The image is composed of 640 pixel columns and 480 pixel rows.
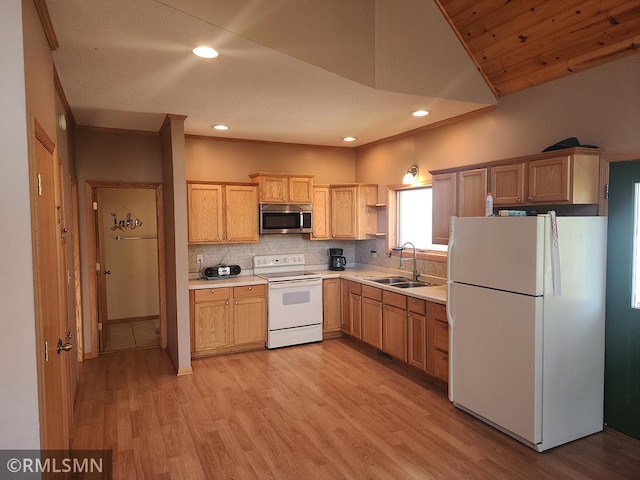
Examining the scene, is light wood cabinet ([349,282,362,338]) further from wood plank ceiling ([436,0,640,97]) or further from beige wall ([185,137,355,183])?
wood plank ceiling ([436,0,640,97])

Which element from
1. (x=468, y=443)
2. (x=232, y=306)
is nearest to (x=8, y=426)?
(x=468, y=443)

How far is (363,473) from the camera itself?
2693 mm

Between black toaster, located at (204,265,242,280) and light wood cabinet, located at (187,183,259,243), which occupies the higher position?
light wood cabinet, located at (187,183,259,243)

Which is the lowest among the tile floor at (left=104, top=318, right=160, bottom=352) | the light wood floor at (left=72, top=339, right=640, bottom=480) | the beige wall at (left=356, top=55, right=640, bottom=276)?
the light wood floor at (left=72, top=339, right=640, bottom=480)

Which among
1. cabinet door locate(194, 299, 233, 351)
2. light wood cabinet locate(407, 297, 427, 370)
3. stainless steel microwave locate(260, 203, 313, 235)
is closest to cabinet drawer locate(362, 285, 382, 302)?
light wood cabinet locate(407, 297, 427, 370)

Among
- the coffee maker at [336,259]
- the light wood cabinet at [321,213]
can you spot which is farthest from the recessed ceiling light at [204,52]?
the coffee maker at [336,259]

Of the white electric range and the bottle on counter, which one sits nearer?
the bottle on counter

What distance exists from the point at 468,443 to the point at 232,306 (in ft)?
9.70

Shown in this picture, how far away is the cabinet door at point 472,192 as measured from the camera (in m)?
3.79

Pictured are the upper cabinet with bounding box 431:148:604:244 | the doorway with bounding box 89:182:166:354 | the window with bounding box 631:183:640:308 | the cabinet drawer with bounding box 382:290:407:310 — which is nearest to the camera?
the window with bounding box 631:183:640:308

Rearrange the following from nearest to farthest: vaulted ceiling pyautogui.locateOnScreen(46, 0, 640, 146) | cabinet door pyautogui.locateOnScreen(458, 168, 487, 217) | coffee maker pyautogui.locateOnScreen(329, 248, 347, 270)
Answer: vaulted ceiling pyautogui.locateOnScreen(46, 0, 640, 146) < cabinet door pyautogui.locateOnScreen(458, 168, 487, 217) < coffee maker pyautogui.locateOnScreen(329, 248, 347, 270)

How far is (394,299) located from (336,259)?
1.63 metres

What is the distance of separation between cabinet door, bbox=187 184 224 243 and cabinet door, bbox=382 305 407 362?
2.20 m

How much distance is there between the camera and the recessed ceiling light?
2.63 m
